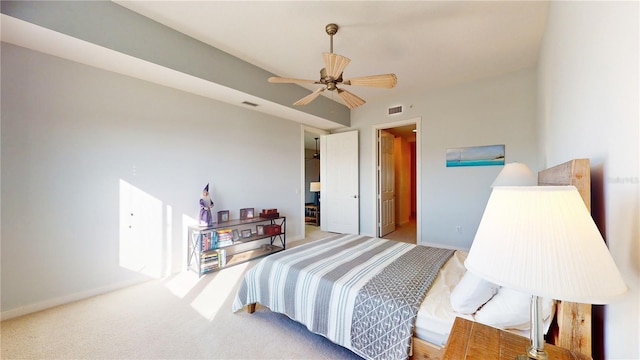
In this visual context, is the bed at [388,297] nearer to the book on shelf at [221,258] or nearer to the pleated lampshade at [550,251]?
the pleated lampshade at [550,251]

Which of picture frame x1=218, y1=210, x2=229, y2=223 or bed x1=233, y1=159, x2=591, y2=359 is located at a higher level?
picture frame x1=218, y1=210, x2=229, y2=223

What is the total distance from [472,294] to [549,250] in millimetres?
863

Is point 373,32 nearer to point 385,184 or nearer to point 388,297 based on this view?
point 388,297

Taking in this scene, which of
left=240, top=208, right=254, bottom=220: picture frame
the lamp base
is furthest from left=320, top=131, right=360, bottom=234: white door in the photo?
the lamp base

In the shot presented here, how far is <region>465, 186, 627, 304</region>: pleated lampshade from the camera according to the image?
0.53 m

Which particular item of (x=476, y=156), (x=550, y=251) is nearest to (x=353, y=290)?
(x=550, y=251)

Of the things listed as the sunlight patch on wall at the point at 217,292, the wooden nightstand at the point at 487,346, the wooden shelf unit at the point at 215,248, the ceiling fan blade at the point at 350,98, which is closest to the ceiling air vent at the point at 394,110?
the ceiling fan blade at the point at 350,98

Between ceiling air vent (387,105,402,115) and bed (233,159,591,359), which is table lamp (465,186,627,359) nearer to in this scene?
bed (233,159,591,359)

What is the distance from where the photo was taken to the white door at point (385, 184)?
16.1 ft

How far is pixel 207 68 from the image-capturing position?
2.78 meters

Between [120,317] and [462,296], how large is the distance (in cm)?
271

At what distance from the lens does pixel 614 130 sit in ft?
2.60

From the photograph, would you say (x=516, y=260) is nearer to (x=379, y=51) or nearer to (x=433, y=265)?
(x=433, y=265)

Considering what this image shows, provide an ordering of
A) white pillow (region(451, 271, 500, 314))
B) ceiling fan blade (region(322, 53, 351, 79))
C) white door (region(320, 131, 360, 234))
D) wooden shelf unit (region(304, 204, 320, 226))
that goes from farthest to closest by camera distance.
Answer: wooden shelf unit (region(304, 204, 320, 226)) → white door (region(320, 131, 360, 234)) → ceiling fan blade (region(322, 53, 351, 79)) → white pillow (region(451, 271, 500, 314))
